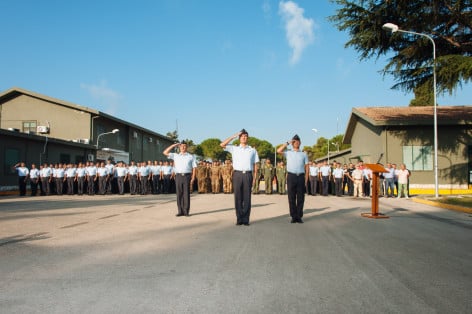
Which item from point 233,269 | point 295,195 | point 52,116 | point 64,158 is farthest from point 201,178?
point 233,269

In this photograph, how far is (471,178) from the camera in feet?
76.9

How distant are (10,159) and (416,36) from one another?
2392 centimetres

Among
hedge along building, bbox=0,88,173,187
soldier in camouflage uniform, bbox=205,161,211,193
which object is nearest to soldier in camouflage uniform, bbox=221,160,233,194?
soldier in camouflage uniform, bbox=205,161,211,193

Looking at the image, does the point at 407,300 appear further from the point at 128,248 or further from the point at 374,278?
the point at 128,248

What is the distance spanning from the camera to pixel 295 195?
8.77 meters

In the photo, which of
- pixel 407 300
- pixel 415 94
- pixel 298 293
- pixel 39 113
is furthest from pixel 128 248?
pixel 39 113

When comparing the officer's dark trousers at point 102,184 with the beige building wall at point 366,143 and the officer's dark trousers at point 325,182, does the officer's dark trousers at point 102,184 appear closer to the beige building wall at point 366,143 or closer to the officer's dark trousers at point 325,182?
the officer's dark trousers at point 325,182

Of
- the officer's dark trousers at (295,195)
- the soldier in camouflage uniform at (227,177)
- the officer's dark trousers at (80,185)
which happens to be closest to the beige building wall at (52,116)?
the officer's dark trousers at (80,185)

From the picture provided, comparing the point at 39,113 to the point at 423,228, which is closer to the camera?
the point at 423,228

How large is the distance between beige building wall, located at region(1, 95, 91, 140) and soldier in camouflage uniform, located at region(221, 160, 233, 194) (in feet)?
52.6

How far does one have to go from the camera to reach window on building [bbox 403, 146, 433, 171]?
23828mm

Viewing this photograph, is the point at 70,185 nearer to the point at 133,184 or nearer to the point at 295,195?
the point at 133,184

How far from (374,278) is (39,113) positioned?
113 feet

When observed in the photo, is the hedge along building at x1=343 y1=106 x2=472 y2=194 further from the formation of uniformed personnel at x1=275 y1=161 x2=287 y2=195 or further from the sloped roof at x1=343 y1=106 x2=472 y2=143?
the formation of uniformed personnel at x1=275 y1=161 x2=287 y2=195
